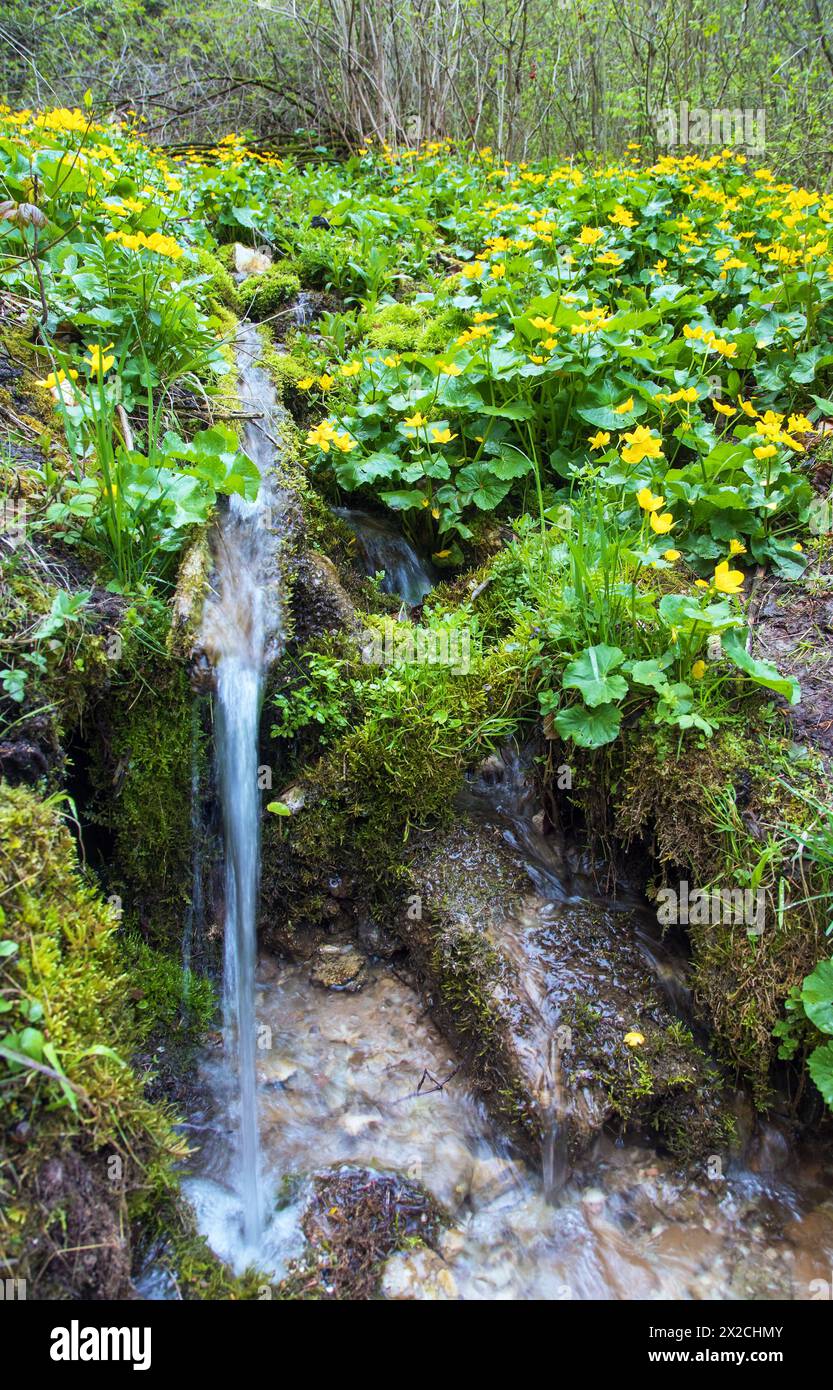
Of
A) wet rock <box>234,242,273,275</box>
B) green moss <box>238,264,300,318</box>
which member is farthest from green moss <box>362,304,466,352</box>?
wet rock <box>234,242,273,275</box>

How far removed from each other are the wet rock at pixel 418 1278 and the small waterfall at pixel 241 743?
49cm

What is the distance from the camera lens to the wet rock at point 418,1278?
204 centimetres

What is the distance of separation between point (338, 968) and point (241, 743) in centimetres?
91

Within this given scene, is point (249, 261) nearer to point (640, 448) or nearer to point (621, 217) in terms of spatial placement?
point (621, 217)

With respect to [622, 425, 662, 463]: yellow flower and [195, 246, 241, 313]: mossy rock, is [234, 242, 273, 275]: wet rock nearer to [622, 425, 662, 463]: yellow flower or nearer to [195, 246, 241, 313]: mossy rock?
[195, 246, 241, 313]: mossy rock

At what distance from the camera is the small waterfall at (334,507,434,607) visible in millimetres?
3539

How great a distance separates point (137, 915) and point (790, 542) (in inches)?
110

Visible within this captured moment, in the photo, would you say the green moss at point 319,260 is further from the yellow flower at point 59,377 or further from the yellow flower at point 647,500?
the yellow flower at point 647,500

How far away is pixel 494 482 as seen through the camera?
3.50m

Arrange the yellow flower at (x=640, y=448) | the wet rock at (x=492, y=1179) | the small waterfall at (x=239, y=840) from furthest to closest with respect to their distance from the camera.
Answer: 1. the yellow flower at (x=640, y=448)
2. the small waterfall at (x=239, y=840)
3. the wet rock at (x=492, y=1179)

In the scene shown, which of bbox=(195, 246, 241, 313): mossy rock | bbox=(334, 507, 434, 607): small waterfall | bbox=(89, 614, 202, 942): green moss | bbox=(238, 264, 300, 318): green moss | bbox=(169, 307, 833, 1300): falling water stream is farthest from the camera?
bbox=(238, 264, 300, 318): green moss

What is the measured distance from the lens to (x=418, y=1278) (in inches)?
81.7

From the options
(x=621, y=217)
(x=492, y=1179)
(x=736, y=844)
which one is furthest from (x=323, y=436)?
(x=492, y=1179)

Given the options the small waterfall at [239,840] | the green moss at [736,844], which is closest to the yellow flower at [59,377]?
the small waterfall at [239,840]
